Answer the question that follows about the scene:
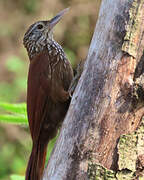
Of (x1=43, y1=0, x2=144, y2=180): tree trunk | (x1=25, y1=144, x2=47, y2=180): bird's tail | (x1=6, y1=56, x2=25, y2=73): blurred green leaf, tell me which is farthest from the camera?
(x1=6, y1=56, x2=25, y2=73): blurred green leaf

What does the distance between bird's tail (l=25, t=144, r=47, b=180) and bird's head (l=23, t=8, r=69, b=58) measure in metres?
0.98

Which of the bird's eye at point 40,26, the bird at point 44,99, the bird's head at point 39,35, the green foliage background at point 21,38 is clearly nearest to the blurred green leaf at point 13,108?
the bird at point 44,99

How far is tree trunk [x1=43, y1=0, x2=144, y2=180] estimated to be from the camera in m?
2.06

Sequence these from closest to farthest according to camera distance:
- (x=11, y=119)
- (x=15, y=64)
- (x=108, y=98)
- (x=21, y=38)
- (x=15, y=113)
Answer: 1. (x=108, y=98)
2. (x=11, y=119)
3. (x=15, y=113)
4. (x=15, y=64)
5. (x=21, y=38)

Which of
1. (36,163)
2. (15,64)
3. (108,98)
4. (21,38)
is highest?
(21,38)

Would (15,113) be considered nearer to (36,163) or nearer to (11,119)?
(11,119)

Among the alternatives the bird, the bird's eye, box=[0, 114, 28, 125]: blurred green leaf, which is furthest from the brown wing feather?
the bird's eye

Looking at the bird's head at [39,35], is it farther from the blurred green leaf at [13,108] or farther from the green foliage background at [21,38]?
the green foliage background at [21,38]

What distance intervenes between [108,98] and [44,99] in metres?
1.07

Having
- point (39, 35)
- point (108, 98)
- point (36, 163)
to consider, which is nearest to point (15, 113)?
point (36, 163)

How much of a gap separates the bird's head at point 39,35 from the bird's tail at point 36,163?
98 centimetres

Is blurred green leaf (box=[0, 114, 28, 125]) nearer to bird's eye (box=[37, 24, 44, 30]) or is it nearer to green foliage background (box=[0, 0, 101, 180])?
bird's eye (box=[37, 24, 44, 30])

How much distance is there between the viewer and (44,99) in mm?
3090

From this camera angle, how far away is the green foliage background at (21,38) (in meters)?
6.51
